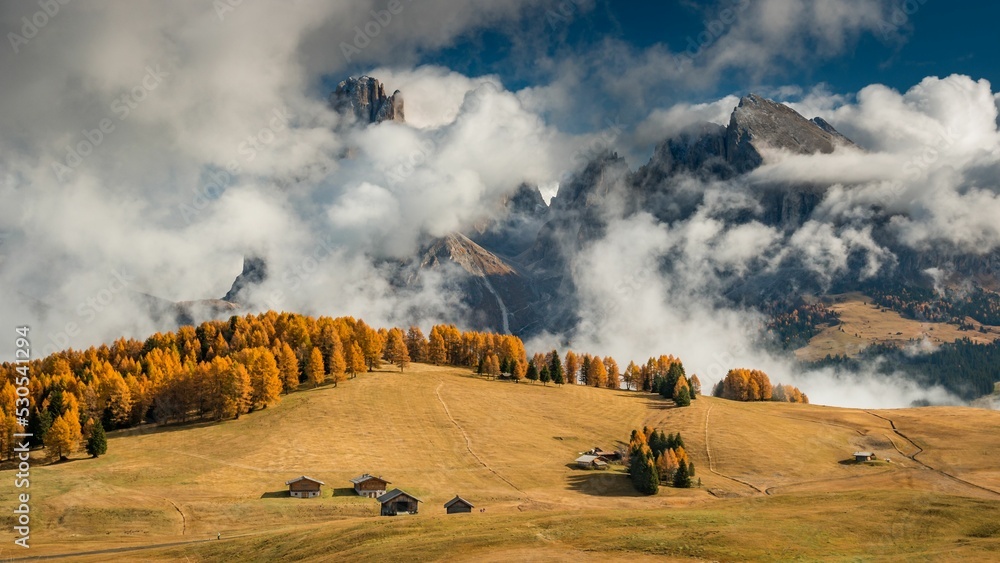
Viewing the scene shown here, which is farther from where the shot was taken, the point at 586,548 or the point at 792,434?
the point at 792,434

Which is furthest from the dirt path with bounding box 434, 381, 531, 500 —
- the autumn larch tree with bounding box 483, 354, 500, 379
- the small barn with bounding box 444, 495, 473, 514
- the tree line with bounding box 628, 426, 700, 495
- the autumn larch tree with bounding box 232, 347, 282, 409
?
the autumn larch tree with bounding box 232, 347, 282, 409

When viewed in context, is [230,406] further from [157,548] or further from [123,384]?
[157,548]

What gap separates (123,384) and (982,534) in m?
143

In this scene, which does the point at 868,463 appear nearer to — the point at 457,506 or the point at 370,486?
the point at 457,506

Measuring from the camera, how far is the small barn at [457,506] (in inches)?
3484

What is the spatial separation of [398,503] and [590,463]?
44924 millimetres

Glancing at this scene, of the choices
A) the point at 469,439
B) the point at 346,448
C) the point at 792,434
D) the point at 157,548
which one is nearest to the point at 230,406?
the point at 346,448

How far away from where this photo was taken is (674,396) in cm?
17662

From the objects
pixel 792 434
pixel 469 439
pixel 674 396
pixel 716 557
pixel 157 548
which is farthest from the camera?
pixel 674 396

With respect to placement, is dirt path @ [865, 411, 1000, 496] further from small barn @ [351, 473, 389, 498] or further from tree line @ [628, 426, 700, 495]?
small barn @ [351, 473, 389, 498]

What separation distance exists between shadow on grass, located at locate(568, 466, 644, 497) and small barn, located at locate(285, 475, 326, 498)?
41.8 meters

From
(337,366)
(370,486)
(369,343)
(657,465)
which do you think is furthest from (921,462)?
(369,343)

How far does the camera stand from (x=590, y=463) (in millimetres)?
120688

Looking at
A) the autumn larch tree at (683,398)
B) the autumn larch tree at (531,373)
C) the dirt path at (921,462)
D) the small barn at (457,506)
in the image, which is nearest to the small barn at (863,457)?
the dirt path at (921,462)
